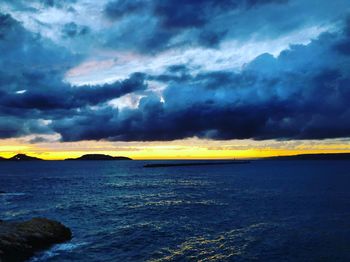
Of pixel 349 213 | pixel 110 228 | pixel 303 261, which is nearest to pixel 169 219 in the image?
pixel 110 228

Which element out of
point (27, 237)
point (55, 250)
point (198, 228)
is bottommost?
point (198, 228)

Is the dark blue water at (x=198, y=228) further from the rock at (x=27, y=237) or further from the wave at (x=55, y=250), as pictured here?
the rock at (x=27, y=237)

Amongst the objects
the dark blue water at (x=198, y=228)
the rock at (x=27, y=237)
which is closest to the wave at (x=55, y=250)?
the dark blue water at (x=198, y=228)

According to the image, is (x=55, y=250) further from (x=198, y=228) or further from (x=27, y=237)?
(x=198, y=228)

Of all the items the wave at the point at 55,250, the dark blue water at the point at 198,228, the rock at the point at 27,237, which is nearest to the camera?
the rock at the point at 27,237

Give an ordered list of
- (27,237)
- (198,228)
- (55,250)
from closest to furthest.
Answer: (27,237) < (55,250) < (198,228)

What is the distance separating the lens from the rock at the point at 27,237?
32.2 m

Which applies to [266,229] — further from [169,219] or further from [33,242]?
[33,242]

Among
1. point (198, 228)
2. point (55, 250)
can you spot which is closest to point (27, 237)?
point (55, 250)

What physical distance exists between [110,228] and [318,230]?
2838 cm

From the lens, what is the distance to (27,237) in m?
36.4

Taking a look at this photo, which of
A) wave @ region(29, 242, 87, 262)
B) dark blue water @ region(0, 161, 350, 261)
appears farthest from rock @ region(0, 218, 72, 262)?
dark blue water @ region(0, 161, 350, 261)

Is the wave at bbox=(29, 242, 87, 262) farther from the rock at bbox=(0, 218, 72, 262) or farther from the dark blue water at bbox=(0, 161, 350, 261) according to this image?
the rock at bbox=(0, 218, 72, 262)

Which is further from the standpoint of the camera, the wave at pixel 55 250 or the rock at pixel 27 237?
the wave at pixel 55 250
